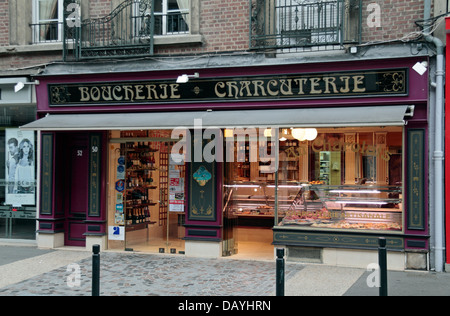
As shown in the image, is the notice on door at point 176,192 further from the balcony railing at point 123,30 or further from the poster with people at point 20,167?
the poster with people at point 20,167

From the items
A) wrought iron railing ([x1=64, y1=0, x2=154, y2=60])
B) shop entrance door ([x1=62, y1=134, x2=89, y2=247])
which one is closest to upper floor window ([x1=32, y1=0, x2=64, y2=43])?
wrought iron railing ([x1=64, y1=0, x2=154, y2=60])

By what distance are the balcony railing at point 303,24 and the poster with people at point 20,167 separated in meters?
5.92

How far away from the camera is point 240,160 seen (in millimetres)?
12195

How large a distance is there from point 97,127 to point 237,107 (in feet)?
9.32

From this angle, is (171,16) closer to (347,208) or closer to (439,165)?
(347,208)

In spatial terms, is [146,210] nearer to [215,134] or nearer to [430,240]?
[215,134]

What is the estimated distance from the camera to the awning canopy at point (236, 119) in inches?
395

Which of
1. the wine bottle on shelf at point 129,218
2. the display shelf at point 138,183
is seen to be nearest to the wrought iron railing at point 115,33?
the display shelf at point 138,183

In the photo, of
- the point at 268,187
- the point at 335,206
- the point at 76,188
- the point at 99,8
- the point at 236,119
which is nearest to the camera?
the point at 236,119

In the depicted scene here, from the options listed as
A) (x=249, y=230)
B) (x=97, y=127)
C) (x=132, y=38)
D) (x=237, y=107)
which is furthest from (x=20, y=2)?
(x=249, y=230)

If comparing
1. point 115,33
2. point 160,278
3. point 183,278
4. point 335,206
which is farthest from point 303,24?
point 160,278

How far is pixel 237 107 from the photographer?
1145 cm

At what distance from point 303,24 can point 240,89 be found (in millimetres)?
1769

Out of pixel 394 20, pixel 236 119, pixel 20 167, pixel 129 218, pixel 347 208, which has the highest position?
pixel 394 20
